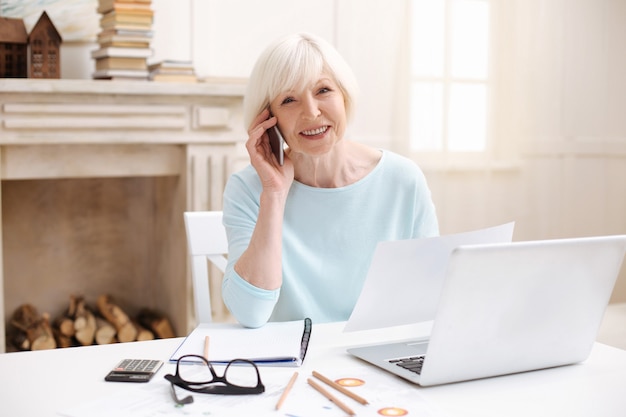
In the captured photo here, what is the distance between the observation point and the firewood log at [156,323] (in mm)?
3268

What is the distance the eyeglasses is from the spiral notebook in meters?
0.03

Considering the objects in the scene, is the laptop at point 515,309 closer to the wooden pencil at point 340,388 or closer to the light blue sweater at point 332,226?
the wooden pencil at point 340,388

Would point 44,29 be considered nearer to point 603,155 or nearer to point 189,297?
point 189,297

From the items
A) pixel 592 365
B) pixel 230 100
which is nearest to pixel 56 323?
pixel 230 100

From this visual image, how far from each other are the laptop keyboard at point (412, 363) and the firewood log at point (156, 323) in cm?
207

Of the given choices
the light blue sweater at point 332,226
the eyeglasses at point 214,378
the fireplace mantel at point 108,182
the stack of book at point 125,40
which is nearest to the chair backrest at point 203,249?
the light blue sweater at point 332,226

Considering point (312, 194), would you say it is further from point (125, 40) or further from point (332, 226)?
point (125, 40)

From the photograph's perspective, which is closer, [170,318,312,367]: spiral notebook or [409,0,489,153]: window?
[170,318,312,367]: spiral notebook

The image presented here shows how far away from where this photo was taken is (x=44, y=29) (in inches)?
112

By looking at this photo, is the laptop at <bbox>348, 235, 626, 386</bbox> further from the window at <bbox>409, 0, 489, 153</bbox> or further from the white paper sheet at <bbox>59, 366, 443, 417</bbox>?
the window at <bbox>409, 0, 489, 153</bbox>

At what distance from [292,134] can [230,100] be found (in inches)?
52.5

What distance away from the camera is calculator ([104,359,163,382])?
1.18m

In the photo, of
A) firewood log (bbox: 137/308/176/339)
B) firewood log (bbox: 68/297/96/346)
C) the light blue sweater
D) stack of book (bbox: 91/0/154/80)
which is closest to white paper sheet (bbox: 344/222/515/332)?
the light blue sweater

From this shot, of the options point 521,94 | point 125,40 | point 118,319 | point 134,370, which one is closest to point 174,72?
point 125,40
